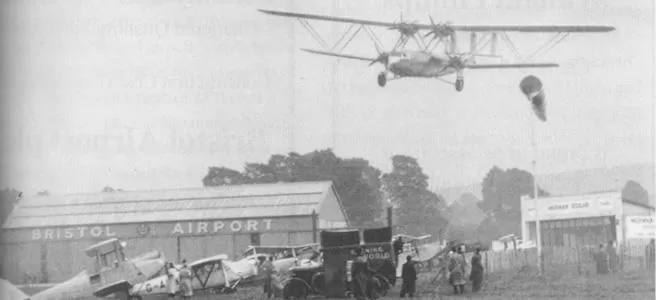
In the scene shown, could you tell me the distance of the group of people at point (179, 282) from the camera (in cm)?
2461

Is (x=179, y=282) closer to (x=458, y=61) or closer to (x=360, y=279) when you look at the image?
(x=360, y=279)

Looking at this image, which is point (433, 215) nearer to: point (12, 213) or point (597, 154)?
point (597, 154)

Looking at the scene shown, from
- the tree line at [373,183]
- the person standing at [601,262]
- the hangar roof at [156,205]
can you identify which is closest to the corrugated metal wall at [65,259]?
the hangar roof at [156,205]

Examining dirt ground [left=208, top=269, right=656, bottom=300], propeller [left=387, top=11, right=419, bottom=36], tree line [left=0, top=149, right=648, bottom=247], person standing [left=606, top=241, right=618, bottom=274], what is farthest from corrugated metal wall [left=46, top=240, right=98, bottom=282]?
person standing [left=606, top=241, right=618, bottom=274]

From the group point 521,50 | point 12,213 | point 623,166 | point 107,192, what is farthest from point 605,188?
point 12,213

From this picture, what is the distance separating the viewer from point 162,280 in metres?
25.4

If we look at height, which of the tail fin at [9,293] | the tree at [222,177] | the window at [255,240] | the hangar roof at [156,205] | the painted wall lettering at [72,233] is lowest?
the tail fin at [9,293]

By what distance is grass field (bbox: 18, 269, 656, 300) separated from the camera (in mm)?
22062

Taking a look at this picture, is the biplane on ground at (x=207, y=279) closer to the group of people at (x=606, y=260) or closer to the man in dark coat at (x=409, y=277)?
the man in dark coat at (x=409, y=277)

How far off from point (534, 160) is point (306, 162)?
15306 mm

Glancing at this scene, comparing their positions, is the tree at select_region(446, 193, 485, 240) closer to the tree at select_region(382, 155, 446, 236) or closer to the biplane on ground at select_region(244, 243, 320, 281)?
the tree at select_region(382, 155, 446, 236)

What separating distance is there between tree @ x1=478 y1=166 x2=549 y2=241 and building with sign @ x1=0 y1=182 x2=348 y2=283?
11214mm

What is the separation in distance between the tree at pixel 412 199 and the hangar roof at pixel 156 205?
165 inches

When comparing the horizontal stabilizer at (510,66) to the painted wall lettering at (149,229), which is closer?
the horizontal stabilizer at (510,66)
